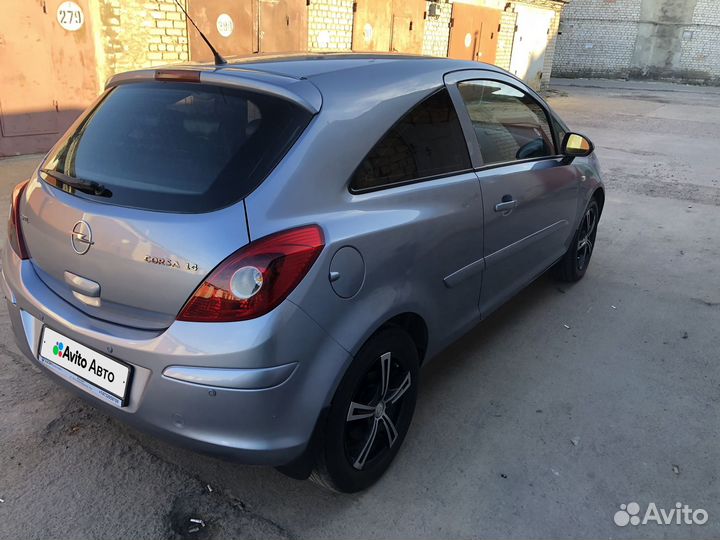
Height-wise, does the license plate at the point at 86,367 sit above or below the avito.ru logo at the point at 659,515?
above

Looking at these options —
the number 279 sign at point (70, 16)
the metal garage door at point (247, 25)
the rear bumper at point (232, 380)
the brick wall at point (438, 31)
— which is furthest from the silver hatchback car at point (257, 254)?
the brick wall at point (438, 31)

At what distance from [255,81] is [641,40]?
35.4 meters

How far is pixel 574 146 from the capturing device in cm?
380

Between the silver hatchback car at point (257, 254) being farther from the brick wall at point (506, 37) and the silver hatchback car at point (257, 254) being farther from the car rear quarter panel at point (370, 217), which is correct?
the brick wall at point (506, 37)

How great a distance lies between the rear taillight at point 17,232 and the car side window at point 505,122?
203 cm

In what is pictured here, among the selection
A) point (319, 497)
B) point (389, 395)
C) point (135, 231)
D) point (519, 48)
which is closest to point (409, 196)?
point (389, 395)

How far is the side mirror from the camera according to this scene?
12.3 feet

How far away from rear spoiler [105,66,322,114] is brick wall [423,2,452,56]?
43.2 ft

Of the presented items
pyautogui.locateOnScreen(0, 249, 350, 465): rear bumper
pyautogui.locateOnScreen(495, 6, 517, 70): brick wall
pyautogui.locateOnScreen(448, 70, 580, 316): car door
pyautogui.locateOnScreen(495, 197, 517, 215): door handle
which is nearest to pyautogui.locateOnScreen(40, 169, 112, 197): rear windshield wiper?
pyautogui.locateOnScreen(0, 249, 350, 465): rear bumper

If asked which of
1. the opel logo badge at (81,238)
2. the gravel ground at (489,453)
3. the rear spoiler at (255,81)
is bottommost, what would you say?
the gravel ground at (489,453)

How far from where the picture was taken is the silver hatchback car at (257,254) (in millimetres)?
1838

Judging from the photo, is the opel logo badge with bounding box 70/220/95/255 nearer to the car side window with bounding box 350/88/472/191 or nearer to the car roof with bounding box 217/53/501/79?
the car roof with bounding box 217/53/501/79

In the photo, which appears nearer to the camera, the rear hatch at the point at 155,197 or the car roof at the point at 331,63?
the rear hatch at the point at 155,197

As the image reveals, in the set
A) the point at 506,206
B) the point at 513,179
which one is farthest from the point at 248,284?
the point at 513,179
